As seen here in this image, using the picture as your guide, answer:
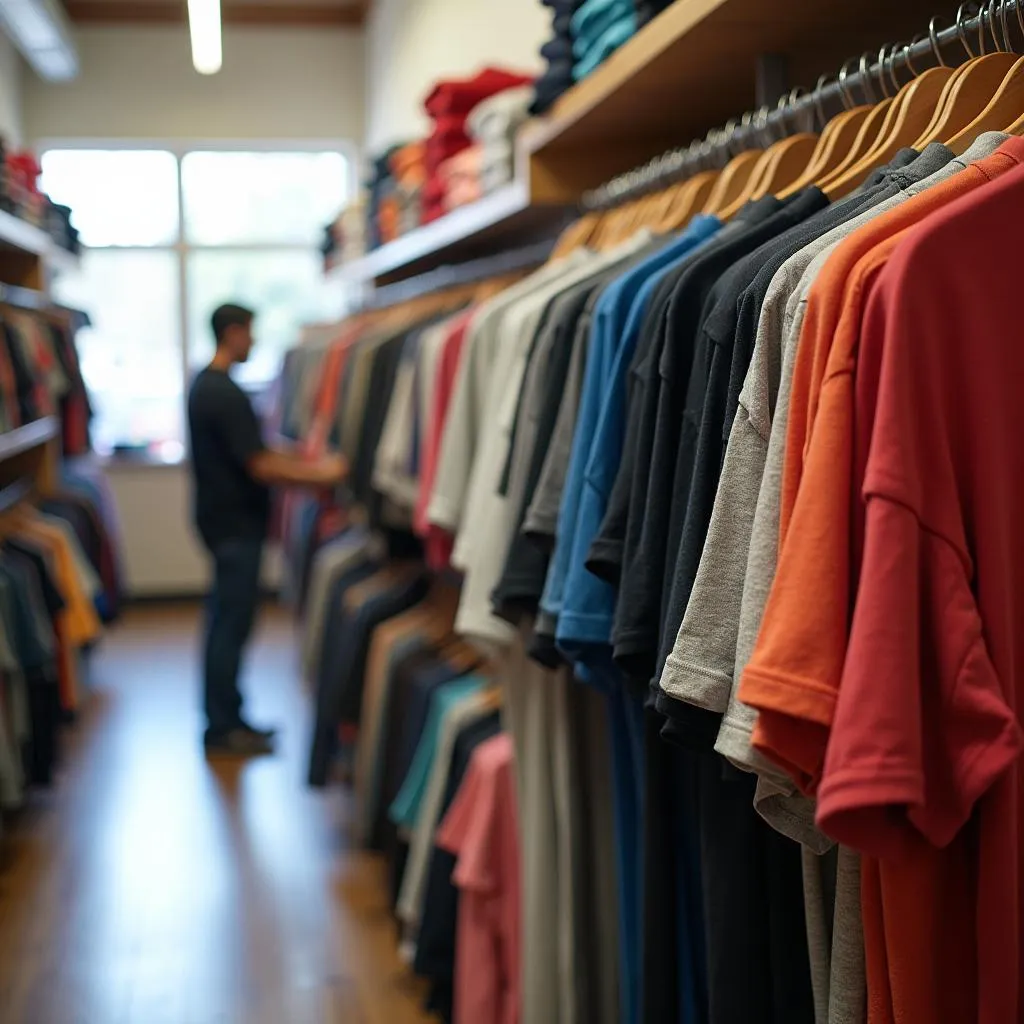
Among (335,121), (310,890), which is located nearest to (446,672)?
(310,890)

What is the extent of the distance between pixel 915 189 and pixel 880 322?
24 centimetres

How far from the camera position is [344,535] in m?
5.31

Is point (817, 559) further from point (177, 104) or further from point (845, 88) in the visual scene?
point (177, 104)

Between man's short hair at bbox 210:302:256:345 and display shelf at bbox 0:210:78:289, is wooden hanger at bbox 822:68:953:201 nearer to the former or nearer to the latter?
man's short hair at bbox 210:302:256:345

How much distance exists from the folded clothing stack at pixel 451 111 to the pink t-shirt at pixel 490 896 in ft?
6.32

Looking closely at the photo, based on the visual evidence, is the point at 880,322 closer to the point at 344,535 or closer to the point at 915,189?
the point at 915,189

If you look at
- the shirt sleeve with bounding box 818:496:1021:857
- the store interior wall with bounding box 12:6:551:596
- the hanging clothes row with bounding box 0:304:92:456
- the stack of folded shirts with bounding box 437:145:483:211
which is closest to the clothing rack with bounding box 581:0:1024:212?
the shirt sleeve with bounding box 818:496:1021:857

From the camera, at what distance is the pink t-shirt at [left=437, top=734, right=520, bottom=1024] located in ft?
8.65

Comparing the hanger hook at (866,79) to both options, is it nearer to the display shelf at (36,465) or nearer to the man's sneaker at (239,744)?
the man's sneaker at (239,744)

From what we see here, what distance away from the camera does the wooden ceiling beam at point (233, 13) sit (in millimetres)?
8320

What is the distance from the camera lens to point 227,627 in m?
5.42

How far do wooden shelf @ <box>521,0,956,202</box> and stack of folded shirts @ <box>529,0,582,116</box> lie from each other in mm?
62

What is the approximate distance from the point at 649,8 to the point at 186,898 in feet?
9.25

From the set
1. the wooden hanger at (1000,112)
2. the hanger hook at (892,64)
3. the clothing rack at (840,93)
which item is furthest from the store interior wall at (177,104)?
the wooden hanger at (1000,112)
